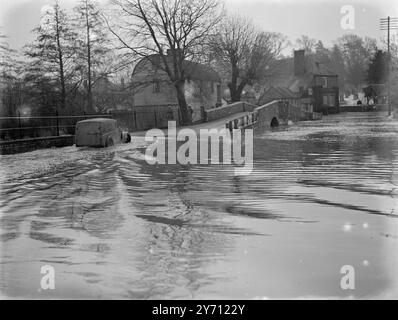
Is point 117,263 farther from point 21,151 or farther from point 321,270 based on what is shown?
point 21,151

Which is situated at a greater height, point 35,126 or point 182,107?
point 182,107

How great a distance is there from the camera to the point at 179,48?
140ft

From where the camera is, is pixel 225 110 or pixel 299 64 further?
pixel 299 64

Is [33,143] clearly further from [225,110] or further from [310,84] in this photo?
[310,84]

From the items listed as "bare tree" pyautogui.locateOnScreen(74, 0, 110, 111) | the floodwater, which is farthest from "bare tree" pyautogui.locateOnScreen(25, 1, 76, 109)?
the floodwater

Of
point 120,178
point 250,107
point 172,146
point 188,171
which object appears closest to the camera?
point 120,178

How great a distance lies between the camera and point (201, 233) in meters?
7.89

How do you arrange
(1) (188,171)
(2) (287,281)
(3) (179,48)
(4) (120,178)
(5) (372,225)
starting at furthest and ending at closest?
1. (3) (179,48)
2. (1) (188,171)
3. (4) (120,178)
4. (5) (372,225)
5. (2) (287,281)

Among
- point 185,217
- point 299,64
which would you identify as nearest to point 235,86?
point 299,64

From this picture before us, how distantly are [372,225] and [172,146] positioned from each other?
17198mm

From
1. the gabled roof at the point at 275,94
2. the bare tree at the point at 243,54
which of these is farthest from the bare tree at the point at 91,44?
the gabled roof at the point at 275,94

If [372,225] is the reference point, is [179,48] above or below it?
above

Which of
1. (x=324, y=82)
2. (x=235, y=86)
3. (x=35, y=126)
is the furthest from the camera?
(x=324, y=82)
